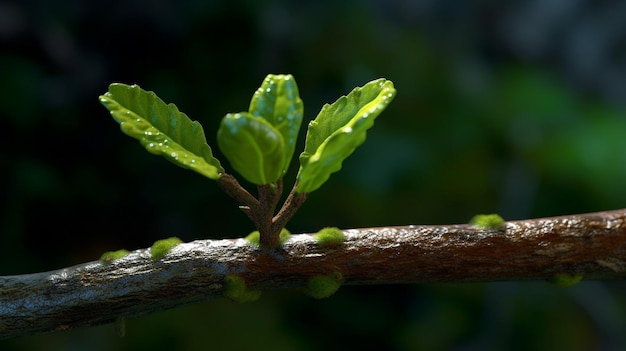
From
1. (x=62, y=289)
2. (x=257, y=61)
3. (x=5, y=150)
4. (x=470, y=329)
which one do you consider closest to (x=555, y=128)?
(x=470, y=329)

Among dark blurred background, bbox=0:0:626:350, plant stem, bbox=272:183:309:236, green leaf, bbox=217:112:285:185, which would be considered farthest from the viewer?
dark blurred background, bbox=0:0:626:350

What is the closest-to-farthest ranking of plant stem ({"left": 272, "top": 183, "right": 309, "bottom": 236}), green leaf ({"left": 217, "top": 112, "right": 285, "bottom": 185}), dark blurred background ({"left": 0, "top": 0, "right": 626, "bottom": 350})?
green leaf ({"left": 217, "top": 112, "right": 285, "bottom": 185}) < plant stem ({"left": 272, "top": 183, "right": 309, "bottom": 236}) < dark blurred background ({"left": 0, "top": 0, "right": 626, "bottom": 350})

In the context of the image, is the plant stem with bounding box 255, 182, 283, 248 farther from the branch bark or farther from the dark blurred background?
the dark blurred background

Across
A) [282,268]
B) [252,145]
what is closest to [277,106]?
[252,145]

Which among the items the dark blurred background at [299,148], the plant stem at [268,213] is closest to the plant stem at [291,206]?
the plant stem at [268,213]

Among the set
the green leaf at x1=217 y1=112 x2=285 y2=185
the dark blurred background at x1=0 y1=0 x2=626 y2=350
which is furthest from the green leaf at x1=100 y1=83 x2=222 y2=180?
the dark blurred background at x1=0 y1=0 x2=626 y2=350

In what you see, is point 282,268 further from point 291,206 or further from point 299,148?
point 299,148
